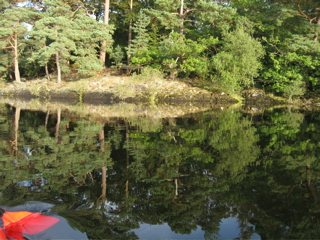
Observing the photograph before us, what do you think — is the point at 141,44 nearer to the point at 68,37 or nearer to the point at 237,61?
the point at 68,37

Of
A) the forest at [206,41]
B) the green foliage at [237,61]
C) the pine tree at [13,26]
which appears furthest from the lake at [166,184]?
the pine tree at [13,26]

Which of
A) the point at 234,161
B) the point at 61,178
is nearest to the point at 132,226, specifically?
the point at 61,178

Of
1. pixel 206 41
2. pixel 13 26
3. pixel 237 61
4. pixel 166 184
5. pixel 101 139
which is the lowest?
pixel 101 139

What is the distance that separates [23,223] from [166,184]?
221 cm

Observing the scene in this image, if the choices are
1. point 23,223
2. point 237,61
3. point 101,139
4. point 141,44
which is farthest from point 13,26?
point 23,223

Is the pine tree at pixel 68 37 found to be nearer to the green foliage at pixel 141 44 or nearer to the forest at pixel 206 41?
the forest at pixel 206 41

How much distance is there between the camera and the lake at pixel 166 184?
10.8 ft

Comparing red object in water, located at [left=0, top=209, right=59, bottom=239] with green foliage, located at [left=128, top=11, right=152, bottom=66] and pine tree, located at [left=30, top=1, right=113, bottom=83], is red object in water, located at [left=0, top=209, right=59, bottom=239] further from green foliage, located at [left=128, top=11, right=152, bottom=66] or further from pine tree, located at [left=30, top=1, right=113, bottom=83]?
pine tree, located at [left=30, top=1, right=113, bottom=83]

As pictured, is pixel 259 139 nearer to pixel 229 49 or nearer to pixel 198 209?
pixel 198 209

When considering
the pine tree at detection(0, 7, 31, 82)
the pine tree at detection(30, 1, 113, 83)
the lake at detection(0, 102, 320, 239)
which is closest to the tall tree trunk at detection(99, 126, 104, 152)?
the lake at detection(0, 102, 320, 239)

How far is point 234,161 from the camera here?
5922mm

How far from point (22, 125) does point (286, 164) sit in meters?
9.46

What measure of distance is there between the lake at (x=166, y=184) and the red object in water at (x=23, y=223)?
13 centimetres

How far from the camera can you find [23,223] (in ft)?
10.7
